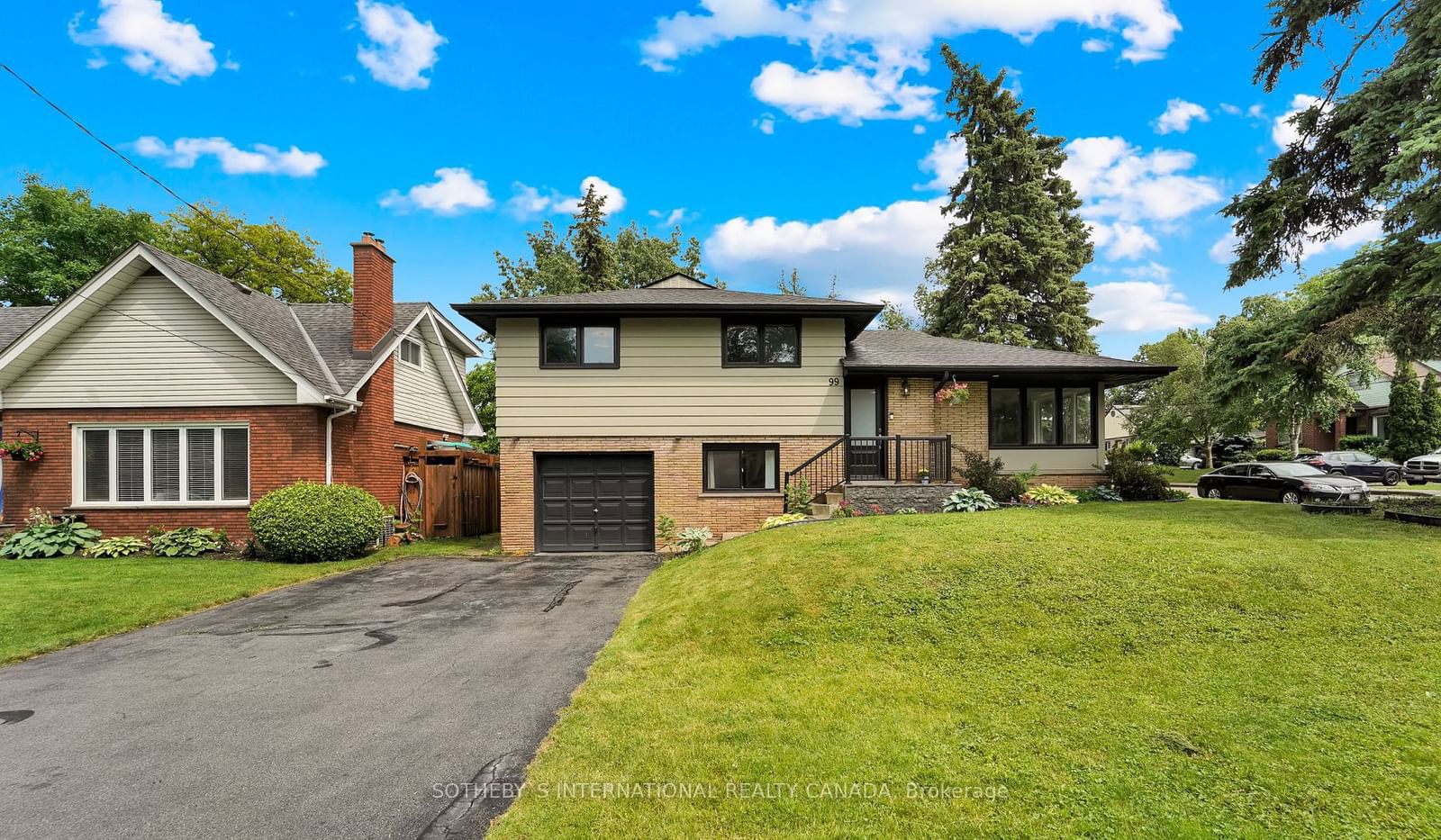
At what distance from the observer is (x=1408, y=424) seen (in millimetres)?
28109

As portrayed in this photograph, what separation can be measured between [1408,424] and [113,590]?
45681 millimetres

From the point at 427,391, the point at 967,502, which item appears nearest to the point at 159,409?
the point at 427,391

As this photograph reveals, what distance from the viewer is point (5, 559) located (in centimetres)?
1113

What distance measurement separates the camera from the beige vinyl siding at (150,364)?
12336 mm

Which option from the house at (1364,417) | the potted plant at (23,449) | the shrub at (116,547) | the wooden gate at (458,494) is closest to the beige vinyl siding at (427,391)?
the wooden gate at (458,494)

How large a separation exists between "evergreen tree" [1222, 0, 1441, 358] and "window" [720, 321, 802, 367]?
28.6 feet

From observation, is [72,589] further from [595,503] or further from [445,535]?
[595,503]

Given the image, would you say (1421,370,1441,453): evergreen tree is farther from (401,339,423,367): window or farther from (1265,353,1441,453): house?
(401,339,423,367): window

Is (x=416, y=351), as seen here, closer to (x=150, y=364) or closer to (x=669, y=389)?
(x=150, y=364)

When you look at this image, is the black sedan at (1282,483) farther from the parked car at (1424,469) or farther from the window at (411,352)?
the window at (411,352)

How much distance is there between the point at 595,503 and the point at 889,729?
33.1 ft

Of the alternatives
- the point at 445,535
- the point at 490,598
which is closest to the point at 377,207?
the point at 445,535

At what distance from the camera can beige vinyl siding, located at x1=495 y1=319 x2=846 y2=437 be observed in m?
13.0

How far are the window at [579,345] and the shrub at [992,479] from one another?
26.7ft
